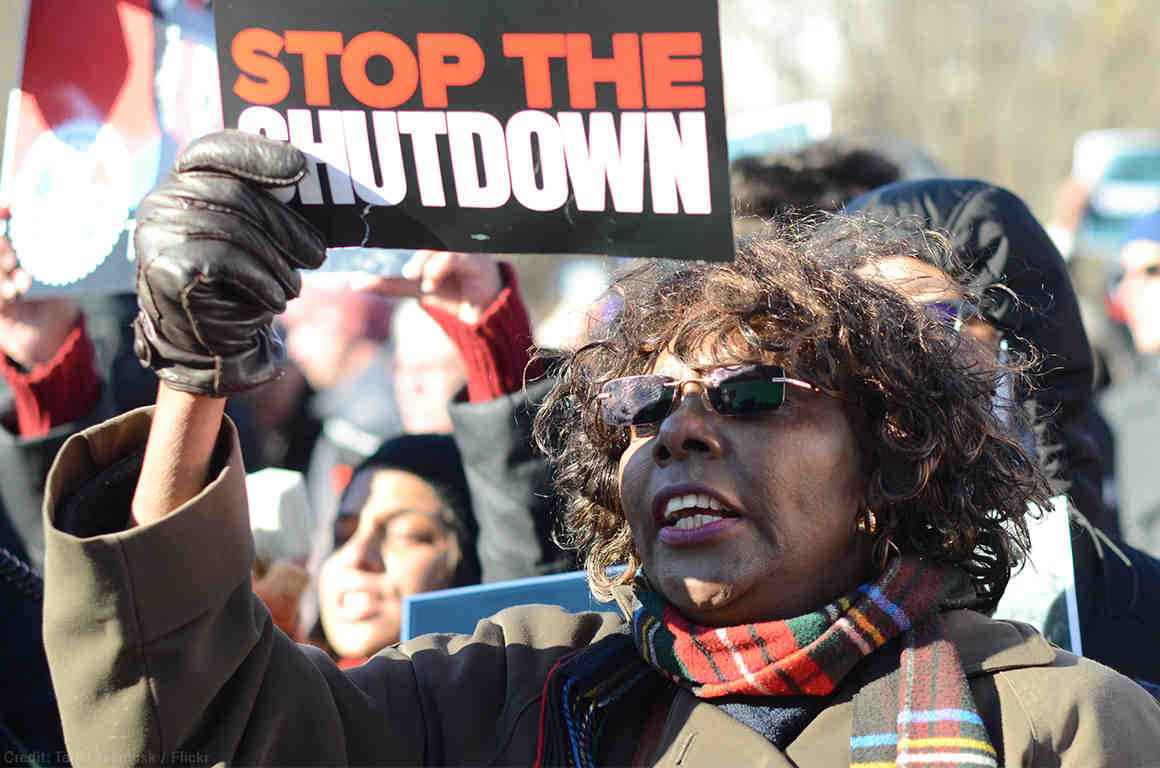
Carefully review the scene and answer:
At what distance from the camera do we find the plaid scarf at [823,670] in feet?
7.31

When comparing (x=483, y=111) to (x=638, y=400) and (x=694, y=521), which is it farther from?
(x=694, y=521)

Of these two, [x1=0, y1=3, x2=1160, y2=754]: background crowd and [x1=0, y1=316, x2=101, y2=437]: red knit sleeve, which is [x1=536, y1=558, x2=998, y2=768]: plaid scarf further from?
[x1=0, y1=316, x2=101, y2=437]: red knit sleeve

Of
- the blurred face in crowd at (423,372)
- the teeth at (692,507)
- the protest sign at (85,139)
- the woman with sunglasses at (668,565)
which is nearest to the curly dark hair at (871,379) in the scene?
the woman with sunglasses at (668,565)

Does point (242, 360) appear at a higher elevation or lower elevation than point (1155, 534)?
higher

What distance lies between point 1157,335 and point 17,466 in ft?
11.9

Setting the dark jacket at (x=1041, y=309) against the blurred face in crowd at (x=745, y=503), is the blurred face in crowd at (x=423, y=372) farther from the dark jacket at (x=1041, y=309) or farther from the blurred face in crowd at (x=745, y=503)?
the blurred face in crowd at (x=745, y=503)

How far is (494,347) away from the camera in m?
3.62

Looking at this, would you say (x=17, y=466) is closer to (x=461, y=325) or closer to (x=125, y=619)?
(x=461, y=325)

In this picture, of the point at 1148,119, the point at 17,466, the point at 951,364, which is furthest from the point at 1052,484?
the point at 1148,119

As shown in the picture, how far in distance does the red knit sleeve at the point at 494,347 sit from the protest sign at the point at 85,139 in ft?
2.48

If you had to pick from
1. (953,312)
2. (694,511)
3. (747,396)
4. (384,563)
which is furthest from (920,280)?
(384,563)

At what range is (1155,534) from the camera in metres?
4.81

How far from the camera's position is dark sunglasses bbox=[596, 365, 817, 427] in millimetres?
2422

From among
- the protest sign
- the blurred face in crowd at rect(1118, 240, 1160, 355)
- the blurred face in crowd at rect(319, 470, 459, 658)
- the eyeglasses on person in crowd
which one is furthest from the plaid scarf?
the blurred face in crowd at rect(1118, 240, 1160, 355)
